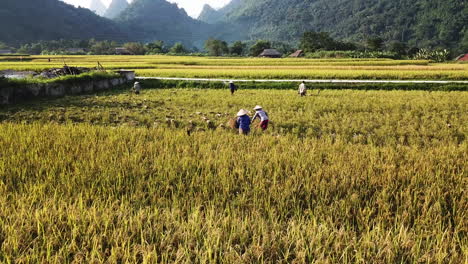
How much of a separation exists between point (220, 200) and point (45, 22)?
154 meters

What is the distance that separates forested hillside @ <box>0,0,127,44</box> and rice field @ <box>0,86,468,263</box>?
435 feet

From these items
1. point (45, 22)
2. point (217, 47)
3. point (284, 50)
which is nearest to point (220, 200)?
point (217, 47)

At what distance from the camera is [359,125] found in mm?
8328

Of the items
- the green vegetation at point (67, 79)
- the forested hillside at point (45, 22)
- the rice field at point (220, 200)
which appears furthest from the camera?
the forested hillside at point (45, 22)

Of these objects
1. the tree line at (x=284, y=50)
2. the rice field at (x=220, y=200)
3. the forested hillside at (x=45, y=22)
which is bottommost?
the rice field at (x=220, y=200)

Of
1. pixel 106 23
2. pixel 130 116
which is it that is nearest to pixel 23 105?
pixel 130 116

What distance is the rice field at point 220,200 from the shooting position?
1904mm

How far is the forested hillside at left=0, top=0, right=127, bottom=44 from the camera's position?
110 meters

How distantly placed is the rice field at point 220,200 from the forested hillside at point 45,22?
133 meters

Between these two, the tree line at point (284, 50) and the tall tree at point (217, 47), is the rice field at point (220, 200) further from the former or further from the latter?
the tall tree at point (217, 47)

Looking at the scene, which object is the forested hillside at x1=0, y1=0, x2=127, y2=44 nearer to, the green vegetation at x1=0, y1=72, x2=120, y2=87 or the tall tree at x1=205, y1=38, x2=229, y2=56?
the tall tree at x1=205, y1=38, x2=229, y2=56

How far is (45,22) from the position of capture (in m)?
123

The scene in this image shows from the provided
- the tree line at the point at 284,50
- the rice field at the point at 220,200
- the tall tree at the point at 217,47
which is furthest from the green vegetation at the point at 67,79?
the tall tree at the point at 217,47

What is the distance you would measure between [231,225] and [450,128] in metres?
8.22
